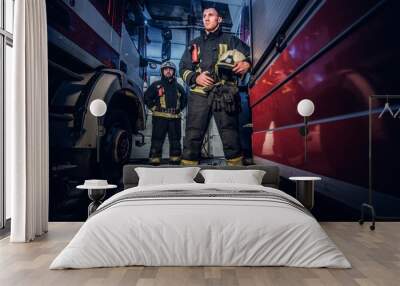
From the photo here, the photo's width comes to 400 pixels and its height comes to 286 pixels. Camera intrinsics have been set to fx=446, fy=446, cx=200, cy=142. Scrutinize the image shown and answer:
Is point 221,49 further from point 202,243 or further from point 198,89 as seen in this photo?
point 202,243

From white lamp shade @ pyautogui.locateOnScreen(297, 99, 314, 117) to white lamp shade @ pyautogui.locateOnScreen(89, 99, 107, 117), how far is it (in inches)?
92.4

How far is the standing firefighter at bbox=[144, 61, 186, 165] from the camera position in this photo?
5781 mm

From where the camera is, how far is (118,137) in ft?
18.8

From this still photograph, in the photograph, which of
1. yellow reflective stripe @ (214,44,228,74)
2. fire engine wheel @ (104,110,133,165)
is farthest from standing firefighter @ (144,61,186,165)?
yellow reflective stripe @ (214,44,228,74)

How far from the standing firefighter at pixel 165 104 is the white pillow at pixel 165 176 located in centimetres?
55

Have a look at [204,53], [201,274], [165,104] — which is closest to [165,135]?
[165,104]

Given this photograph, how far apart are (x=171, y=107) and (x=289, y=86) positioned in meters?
1.52

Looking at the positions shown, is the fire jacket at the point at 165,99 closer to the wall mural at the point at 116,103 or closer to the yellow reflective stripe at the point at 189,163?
the wall mural at the point at 116,103

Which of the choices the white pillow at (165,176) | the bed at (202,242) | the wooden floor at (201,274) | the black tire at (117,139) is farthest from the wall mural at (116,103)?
the bed at (202,242)

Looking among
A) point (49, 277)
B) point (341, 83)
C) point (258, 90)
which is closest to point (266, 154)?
point (258, 90)

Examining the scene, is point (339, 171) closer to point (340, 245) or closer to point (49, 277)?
point (340, 245)

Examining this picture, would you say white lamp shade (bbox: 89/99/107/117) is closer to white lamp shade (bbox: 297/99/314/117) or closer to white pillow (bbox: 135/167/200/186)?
white pillow (bbox: 135/167/200/186)

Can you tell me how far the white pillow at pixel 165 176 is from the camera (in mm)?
5152

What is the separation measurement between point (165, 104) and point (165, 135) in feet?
1.32
